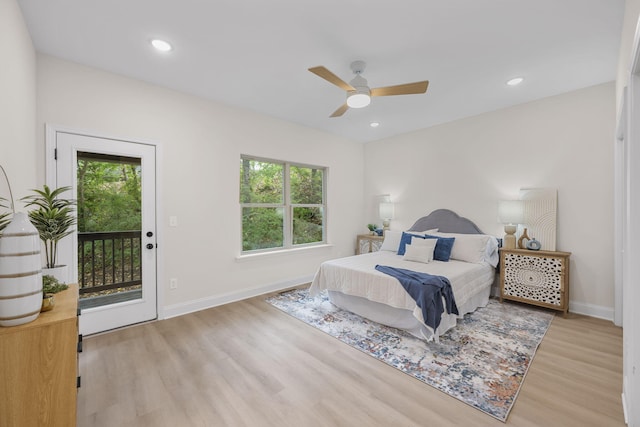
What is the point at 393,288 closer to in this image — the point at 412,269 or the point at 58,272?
the point at 412,269

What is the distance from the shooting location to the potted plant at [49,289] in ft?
4.42

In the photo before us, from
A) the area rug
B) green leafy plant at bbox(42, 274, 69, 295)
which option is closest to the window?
the area rug

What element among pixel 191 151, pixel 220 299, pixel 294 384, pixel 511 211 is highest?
pixel 191 151

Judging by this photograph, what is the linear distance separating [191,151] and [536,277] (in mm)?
4591

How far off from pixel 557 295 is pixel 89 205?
5321 millimetres

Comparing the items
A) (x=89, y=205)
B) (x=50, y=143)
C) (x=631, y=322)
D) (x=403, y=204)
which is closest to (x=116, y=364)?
(x=89, y=205)

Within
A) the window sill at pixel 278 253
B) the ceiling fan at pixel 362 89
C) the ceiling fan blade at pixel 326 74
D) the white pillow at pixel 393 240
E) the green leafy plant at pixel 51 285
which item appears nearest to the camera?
the green leafy plant at pixel 51 285

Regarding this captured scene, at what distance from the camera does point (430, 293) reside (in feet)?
8.46

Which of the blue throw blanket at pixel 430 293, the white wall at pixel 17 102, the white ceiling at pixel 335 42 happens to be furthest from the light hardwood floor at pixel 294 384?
the white ceiling at pixel 335 42

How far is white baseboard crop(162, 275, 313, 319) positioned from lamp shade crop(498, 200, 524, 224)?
317 centimetres

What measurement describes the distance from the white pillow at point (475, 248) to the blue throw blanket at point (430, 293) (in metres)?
1.11

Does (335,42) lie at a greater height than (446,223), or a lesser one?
greater

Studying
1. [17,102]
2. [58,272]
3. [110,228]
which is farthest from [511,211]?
[17,102]

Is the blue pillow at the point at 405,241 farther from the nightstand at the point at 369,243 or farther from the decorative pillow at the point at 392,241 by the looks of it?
the nightstand at the point at 369,243
